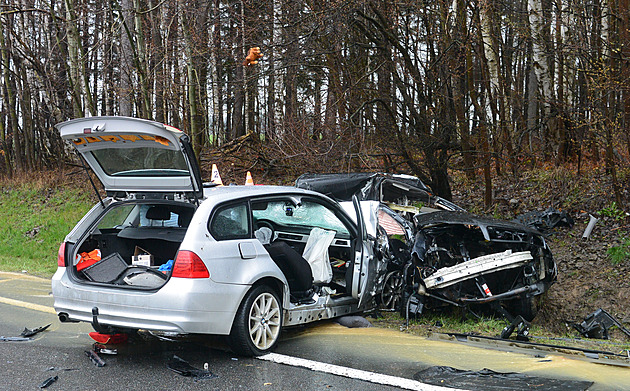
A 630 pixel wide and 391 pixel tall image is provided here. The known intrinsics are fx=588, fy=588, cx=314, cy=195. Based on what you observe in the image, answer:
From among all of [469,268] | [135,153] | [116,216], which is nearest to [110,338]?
[116,216]

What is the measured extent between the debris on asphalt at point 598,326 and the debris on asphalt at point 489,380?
2.53m

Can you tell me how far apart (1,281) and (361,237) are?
6897 mm

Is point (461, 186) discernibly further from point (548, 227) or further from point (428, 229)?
point (428, 229)

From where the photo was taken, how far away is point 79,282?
5512mm

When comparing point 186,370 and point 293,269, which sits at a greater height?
point 293,269

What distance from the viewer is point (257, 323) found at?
5469 mm

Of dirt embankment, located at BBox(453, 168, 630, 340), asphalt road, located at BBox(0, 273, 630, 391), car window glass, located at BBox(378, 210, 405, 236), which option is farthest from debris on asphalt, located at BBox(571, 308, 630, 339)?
car window glass, located at BBox(378, 210, 405, 236)

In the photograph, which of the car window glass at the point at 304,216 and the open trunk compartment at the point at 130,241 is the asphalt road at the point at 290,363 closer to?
the open trunk compartment at the point at 130,241

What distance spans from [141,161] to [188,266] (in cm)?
148

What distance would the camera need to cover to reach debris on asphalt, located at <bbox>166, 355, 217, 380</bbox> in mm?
4926

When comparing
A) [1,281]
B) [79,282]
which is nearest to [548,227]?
[79,282]

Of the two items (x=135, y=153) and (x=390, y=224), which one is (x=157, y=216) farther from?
(x=390, y=224)

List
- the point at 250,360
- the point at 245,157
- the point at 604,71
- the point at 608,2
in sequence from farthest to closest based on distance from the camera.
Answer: the point at 245,157, the point at 608,2, the point at 604,71, the point at 250,360

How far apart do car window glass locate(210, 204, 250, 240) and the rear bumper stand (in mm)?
477
